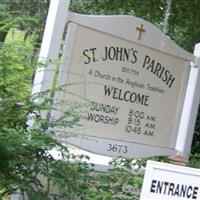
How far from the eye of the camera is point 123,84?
5359mm

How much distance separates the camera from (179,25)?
30.5 feet

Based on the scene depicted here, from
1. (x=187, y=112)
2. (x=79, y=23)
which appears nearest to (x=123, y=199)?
(x=79, y=23)

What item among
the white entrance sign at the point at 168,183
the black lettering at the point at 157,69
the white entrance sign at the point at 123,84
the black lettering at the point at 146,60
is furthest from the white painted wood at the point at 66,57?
the white entrance sign at the point at 168,183

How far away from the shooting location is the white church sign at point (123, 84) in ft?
16.3

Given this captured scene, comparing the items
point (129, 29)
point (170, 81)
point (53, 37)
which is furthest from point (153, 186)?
point (170, 81)

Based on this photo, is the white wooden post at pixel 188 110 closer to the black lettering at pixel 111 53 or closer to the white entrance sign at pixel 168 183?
the black lettering at pixel 111 53

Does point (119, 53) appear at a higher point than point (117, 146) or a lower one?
higher

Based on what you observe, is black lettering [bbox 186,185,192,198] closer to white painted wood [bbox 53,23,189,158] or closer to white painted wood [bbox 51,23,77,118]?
white painted wood [bbox 53,23,189,158]

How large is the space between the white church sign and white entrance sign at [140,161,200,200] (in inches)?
47.2

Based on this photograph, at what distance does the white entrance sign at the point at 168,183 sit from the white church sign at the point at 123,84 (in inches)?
47.2

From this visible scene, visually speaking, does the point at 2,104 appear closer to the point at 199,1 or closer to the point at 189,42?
the point at 199,1

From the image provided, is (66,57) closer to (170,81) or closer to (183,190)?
(170,81)

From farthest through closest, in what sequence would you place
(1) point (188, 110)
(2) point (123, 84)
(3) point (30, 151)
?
(1) point (188, 110) < (2) point (123, 84) < (3) point (30, 151)

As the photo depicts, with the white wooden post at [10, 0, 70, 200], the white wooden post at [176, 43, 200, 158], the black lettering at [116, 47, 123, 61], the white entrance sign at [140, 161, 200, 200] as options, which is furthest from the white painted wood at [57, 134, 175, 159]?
the white entrance sign at [140, 161, 200, 200]
